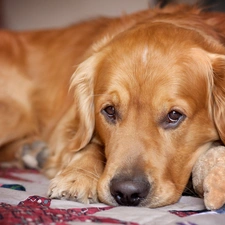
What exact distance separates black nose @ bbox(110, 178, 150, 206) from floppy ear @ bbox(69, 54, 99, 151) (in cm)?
80

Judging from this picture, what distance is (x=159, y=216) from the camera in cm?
236

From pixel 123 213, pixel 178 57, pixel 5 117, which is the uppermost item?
pixel 178 57

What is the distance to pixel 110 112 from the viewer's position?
3.05 m

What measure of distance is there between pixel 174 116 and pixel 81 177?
60 cm

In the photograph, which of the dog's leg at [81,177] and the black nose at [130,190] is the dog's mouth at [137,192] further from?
the dog's leg at [81,177]

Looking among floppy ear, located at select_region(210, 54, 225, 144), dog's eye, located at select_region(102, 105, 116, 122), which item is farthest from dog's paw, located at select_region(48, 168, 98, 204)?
floppy ear, located at select_region(210, 54, 225, 144)

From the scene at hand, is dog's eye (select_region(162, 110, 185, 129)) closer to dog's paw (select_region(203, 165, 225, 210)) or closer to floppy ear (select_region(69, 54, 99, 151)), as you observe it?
dog's paw (select_region(203, 165, 225, 210))

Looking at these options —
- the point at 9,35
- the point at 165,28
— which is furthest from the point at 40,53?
the point at 165,28

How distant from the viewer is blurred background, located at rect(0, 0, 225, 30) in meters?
7.07

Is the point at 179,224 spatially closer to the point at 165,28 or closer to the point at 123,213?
the point at 123,213

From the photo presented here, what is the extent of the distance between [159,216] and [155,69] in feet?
2.77

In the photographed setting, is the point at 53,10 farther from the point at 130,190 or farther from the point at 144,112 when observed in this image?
the point at 130,190

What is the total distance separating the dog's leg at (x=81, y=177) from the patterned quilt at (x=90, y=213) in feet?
0.24

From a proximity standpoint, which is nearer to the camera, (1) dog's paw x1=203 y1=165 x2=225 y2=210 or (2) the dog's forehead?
(1) dog's paw x1=203 y1=165 x2=225 y2=210
